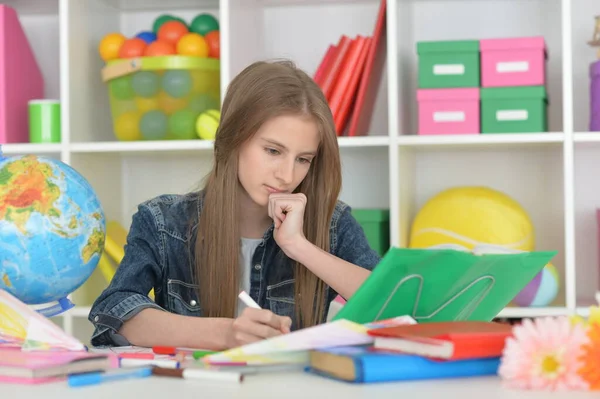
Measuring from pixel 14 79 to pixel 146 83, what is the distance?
418mm

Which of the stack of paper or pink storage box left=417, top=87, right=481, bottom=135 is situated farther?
pink storage box left=417, top=87, right=481, bottom=135

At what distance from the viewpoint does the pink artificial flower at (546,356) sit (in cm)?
84

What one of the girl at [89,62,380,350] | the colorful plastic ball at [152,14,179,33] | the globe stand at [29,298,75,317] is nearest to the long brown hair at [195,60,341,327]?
the girl at [89,62,380,350]

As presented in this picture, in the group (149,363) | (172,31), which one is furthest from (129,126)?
(149,363)

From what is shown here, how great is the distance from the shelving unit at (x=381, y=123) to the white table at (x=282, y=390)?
1.51m

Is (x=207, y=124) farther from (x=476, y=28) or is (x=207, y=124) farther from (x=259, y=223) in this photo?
(x=476, y=28)

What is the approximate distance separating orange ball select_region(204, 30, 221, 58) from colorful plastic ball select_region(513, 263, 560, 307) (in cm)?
110

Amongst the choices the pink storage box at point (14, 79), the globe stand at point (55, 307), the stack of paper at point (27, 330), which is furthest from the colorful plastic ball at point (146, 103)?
the stack of paper at point (27, 330)

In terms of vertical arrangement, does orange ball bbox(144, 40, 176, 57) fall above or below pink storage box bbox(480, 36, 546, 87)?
above

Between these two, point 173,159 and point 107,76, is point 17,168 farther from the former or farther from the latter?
point 173,159

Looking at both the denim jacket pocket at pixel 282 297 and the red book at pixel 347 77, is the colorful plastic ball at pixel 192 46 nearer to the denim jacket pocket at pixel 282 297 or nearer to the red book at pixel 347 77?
the red book at pixel 347 77

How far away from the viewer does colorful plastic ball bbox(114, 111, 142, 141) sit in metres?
2.56

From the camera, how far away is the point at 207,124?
2.46 m

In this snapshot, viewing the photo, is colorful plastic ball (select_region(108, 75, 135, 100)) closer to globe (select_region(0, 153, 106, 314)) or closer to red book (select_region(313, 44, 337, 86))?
red book (select_region(313, 44, 337, 86))
